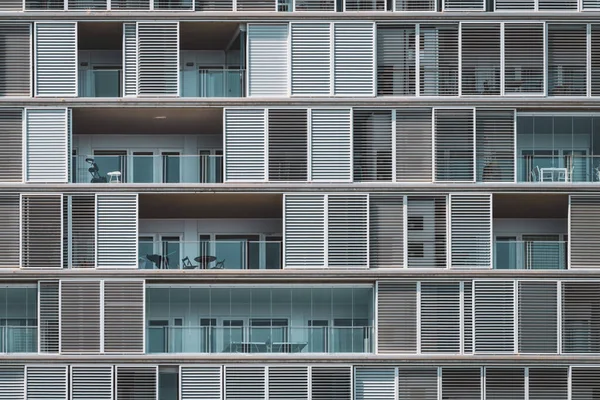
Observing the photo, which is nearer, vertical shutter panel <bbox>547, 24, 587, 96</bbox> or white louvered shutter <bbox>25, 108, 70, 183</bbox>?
white louvered shutter <bbox>25, 108, 70, 183</bbox>

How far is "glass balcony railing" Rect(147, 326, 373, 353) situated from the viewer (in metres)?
65.2

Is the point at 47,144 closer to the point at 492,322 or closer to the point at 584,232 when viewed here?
the point at 492,322

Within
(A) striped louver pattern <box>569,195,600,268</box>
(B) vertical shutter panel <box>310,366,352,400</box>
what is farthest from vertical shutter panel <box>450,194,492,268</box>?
(B) vertical shutter panel <box>310,366,352,400</box>

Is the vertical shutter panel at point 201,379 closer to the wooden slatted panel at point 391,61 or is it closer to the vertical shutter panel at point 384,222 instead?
the vertical shutter panel at point 384,222

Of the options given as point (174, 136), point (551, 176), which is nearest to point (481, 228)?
point (551, 176)

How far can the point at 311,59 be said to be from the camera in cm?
6606

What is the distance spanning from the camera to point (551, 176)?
218 feet

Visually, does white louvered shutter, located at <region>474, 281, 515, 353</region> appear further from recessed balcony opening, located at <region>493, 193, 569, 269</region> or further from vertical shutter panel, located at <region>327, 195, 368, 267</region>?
vertical shutter panel, located at <region>327, 195, 368, 267</region>

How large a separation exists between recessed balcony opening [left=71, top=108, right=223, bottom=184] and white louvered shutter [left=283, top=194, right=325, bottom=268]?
2744mm

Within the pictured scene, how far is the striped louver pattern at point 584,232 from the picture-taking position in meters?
65.8

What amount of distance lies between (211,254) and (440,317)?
7926 millimetres

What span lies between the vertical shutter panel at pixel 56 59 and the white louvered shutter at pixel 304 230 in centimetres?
826

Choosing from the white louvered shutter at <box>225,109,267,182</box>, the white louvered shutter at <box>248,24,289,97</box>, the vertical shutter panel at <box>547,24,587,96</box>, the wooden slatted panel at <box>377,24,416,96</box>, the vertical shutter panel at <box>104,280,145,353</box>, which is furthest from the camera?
the vertical shutter panel at <box>547,24,587,96</box>

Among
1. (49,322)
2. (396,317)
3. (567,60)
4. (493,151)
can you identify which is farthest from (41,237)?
(567,60)
